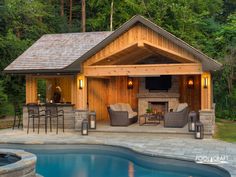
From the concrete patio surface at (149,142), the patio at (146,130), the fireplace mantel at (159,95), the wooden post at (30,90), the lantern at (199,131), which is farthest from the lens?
the fireplace mantel at (159,95)

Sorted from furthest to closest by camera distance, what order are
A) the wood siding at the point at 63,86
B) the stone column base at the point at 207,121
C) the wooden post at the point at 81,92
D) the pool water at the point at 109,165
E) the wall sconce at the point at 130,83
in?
the wood siding at the point at 63,86 < the wall sconce at the point at 130,83 < the wooden post at the point at 81,92 < the stone column base at the point at 207,121 < the pool water at the point at 109,165

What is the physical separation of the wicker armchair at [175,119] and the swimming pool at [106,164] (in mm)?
4088

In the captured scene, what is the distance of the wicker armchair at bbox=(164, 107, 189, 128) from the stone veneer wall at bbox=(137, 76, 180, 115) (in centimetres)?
252

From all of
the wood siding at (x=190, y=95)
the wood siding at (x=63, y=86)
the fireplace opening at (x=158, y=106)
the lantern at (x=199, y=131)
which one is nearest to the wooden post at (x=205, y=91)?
the lantern at (x=199, y=131)

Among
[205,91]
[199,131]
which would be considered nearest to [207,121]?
[199,131]

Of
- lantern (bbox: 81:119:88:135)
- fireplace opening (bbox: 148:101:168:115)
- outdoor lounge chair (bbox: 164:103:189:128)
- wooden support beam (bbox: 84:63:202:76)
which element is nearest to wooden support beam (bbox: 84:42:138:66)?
wooden support beam (bbox: 84:63:202:76)

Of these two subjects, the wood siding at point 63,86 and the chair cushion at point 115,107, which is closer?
the chair cushion at point 115,107

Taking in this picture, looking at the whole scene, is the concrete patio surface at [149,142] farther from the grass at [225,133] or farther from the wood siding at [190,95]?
the wood siding at [190,95]

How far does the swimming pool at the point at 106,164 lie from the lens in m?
9.19

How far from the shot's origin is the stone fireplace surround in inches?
697

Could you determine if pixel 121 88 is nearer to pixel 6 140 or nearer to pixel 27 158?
pixel 6 140

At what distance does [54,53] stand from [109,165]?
861 centimetres

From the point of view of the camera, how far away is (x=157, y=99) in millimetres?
17953

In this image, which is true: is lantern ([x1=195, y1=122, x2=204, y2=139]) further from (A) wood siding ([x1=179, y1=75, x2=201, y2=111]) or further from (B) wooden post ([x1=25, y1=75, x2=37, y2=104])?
(B) wooden post ([x1=25, y1=75, x2=37, y2=104])
